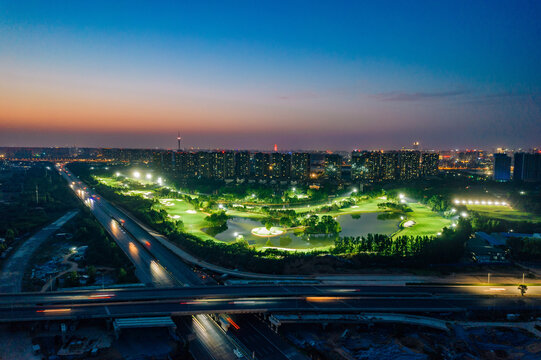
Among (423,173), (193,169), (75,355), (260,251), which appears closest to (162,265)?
(260,251)

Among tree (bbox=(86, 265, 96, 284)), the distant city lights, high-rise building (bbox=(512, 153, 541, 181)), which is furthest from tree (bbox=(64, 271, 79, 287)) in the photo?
high-rise building (bbox=(512, 153, 541, 181))

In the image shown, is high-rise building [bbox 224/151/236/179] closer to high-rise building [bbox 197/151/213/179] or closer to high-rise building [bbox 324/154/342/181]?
high-rise building [bbox 197/151/213/179]

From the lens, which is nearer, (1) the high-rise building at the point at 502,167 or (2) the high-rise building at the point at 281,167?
(1) the high-rise building at the point at 502,167

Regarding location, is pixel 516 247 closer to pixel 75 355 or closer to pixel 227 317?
pixel 227 317

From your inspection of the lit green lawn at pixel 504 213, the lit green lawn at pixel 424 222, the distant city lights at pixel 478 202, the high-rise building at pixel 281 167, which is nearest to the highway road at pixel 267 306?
the lit green lawn at pixel 424 222

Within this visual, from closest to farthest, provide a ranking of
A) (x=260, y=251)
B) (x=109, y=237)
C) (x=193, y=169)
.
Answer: (x=260, y=251) < (x=109, y=237) < (x=193, y=169)

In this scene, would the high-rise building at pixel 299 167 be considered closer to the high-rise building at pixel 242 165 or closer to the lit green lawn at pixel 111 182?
the high-rise building at pixel 242 165
